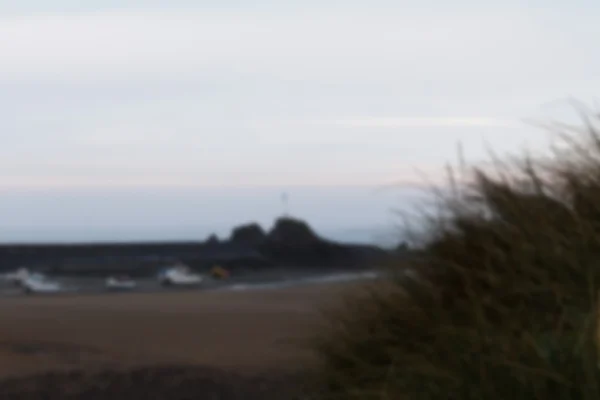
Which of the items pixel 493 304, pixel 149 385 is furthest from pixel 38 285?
pixel 493 304

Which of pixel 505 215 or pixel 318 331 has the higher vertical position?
pixel 505 215

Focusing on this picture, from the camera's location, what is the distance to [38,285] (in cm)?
3528

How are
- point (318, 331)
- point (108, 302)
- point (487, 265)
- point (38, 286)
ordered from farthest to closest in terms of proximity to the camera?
point (38, 286)
point (108, 302)
point (318, 331)
point (487, 265)

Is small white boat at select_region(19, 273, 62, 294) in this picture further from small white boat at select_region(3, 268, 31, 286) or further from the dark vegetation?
the dark vegetation

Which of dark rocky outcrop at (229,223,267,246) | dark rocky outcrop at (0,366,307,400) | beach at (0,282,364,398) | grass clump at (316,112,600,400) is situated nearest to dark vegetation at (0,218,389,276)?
dark rocky outcrop at (229,223,267,246)

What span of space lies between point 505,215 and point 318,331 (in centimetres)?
162

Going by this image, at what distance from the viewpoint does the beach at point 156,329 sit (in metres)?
19.3

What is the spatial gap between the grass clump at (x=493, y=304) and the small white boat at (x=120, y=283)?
26.5 metres

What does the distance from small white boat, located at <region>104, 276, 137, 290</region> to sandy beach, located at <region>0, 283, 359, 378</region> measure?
7.02 ft

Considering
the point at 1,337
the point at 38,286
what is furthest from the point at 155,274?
the point at 1,337

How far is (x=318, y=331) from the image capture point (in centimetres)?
940

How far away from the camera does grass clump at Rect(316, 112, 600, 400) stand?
23.7ft

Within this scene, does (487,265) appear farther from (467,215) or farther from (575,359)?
(575,359)

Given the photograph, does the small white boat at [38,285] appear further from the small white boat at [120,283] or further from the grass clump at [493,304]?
the grass clump at [493,304]
